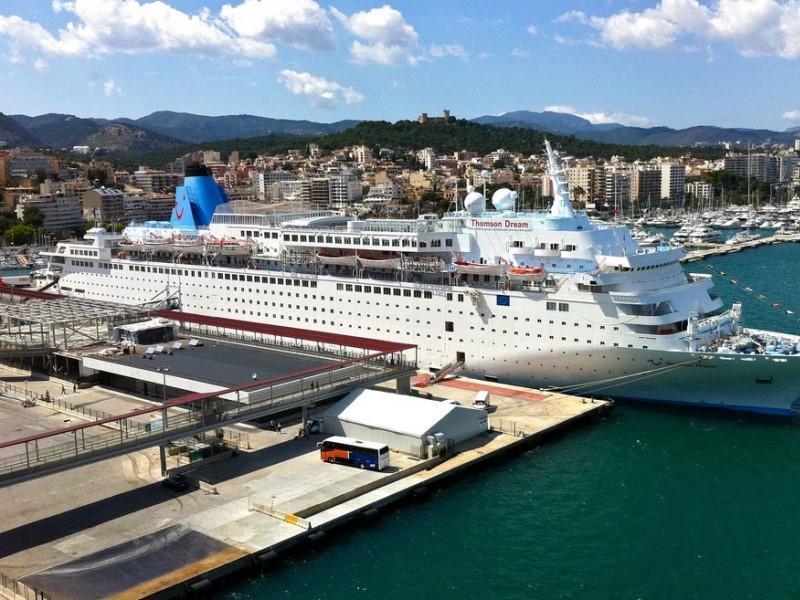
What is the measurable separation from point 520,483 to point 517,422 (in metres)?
3.40

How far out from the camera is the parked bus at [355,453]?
65.9 ft

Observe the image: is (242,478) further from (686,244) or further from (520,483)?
(686,244)

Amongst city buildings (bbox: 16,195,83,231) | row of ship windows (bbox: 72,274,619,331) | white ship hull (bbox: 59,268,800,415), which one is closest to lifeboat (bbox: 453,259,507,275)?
white ship hull (bbox: 59,268,800,415)

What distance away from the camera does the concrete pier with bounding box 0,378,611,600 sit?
14.8 meters

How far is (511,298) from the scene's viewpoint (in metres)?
26.4

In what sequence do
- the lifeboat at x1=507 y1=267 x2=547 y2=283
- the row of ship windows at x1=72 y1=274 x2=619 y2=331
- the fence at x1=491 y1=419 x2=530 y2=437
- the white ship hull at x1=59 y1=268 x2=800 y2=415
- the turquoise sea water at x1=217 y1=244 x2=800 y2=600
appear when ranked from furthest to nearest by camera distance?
the lifeboat at x1=507 y1=267 x2=547 y2=283 < the row of ship windows at x1=72 y1=274 x2=619 y2=331 < the white ship hull at x1=59 y1=268 x2=800 y2=415 < the fence at x1=491 y1=419 x2=530 y2=437 < the turquoise sea water at x1=217 y1=244 x2=800 y2=600

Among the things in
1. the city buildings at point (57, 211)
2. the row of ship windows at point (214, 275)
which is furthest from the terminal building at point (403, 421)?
the city buildings at point (57, 211)

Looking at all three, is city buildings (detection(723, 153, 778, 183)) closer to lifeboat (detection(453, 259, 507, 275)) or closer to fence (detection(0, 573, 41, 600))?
lifeboat (detection(453, 259, 507, 275))

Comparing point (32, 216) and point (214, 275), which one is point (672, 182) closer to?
point (32, 216)

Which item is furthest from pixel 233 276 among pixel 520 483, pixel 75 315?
pixel 520 483

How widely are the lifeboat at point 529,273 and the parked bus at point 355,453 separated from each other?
8.58 m

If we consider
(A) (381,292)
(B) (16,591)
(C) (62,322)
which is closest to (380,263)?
(A) (381,292)

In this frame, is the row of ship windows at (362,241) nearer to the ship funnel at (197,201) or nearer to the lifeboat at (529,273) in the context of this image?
the lifeboat at (529,273)

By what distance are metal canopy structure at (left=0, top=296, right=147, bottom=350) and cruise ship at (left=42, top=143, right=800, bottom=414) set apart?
16.4ft
